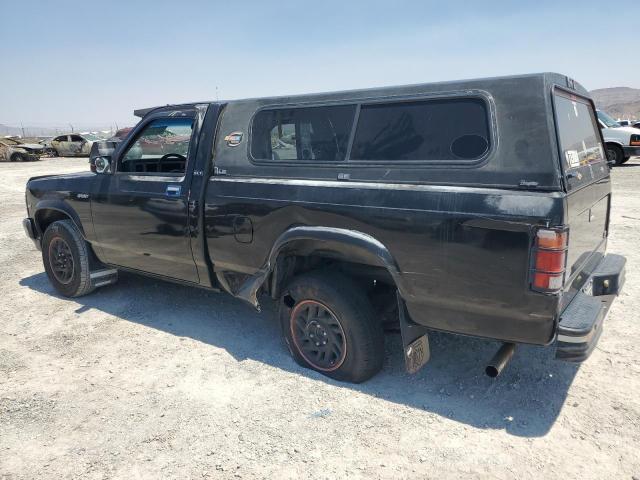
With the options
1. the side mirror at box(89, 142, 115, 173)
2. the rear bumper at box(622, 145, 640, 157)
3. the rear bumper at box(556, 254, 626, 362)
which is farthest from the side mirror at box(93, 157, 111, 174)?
the rear bumper at box(622, 145, 640, 157)

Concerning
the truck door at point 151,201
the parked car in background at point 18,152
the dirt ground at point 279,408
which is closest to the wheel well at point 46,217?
the truck door at point 151,201

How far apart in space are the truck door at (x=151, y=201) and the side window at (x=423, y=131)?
1606 mm

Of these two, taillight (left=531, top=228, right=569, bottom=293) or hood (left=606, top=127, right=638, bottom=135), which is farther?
hood (left=606, top=127, right=638, bottom=135)

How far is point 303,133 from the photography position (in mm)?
3520

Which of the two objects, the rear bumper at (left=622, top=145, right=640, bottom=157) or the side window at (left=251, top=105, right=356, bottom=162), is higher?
the side window at (left=251, top=105, right=356, bottom=162)

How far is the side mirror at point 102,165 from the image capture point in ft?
15.1

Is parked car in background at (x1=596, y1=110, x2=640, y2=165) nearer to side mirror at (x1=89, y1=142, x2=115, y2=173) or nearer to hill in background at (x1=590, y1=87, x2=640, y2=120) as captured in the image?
side mirror at (x1=89, y1=142, x2=115, y2=173)

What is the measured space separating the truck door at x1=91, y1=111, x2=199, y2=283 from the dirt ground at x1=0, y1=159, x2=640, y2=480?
686mm

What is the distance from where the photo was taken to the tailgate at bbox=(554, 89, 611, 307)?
8.81ft

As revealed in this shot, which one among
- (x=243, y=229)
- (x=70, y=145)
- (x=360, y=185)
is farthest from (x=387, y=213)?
(x=70, y=145)

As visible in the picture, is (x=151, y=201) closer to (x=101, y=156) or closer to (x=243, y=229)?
(x=101, y=156)

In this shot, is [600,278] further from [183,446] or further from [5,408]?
[5,408]

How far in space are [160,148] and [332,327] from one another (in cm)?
→ 273

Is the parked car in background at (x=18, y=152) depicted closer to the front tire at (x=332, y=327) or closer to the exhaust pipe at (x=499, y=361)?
the front tire at (x=332, y=327)
